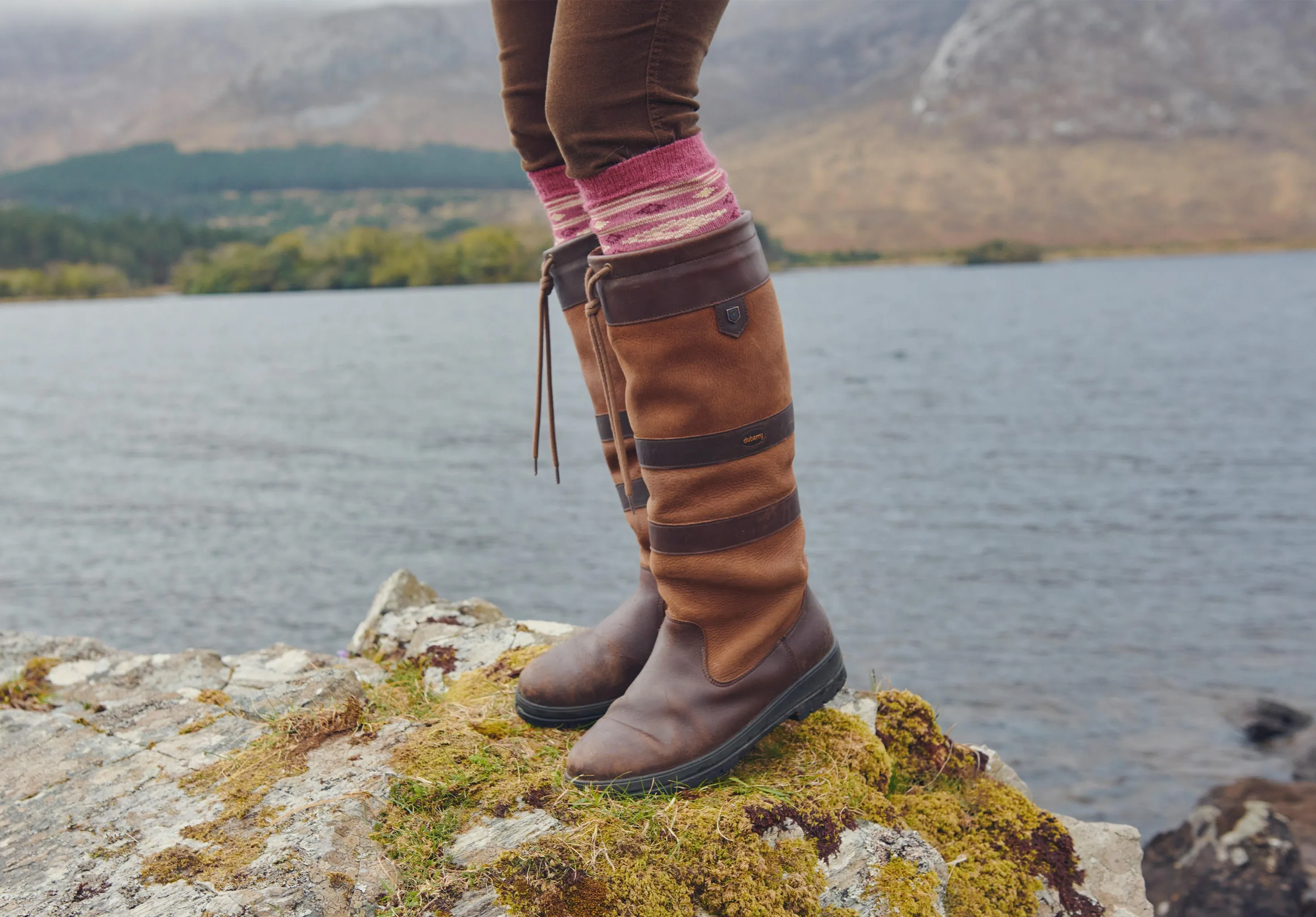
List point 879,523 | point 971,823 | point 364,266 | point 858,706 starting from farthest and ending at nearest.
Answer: point 364,266
point 879,523
point 858,706
point 971,823

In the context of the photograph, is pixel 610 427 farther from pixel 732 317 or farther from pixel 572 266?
pixel 732 317

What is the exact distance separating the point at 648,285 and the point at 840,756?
1.40 m

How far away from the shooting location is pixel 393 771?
7.86ft

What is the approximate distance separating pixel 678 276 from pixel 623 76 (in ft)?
1.46

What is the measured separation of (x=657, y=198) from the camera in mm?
2184

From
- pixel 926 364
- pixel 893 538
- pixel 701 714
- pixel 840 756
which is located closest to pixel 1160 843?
pixel 840 756

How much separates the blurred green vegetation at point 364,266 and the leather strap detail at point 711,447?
330 feet

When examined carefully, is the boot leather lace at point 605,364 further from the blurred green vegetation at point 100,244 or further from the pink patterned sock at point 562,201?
the blurred green vegetation at point 100,244

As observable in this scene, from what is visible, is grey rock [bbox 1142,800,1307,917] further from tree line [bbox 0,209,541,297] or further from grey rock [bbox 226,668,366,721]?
tree line [bbox 0,209,541,297]

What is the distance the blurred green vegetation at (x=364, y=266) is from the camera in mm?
102562

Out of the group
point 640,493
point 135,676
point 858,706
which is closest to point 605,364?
point 640,493

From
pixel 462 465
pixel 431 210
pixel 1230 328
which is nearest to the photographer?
pixel 462 465

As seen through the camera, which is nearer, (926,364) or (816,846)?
(816,846)

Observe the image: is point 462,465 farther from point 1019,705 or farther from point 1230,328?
point 1230,328
